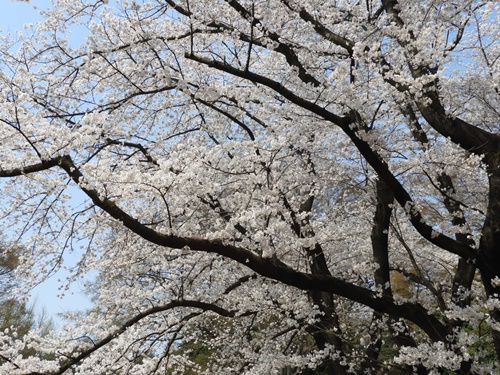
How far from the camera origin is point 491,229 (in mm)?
4793

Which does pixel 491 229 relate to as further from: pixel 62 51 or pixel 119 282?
pixel 119 282

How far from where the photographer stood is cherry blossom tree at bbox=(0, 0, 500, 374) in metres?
4.53

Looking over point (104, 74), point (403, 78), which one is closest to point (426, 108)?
point (403, 78)

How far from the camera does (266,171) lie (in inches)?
209

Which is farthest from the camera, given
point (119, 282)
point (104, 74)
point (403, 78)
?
point (119, 282)

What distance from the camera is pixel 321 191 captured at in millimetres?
7355

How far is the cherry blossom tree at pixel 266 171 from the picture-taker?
178 inches

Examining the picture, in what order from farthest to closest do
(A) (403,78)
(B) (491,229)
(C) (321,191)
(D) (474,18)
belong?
1. (C) (321,191)
2. (D) (474,18)
3. (B) (491,229)
4. (A) (403,78)

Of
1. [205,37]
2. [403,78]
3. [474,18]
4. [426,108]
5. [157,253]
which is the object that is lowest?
[157,253]

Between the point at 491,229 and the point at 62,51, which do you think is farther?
the point at 62,51

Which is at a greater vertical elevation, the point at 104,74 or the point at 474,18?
the point at 474,18

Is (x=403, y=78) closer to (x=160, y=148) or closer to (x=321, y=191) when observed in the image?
(x=321, y=191)

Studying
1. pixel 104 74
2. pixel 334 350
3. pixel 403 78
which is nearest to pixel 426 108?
pixel 403 78

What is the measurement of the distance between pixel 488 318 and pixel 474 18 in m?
4.25
